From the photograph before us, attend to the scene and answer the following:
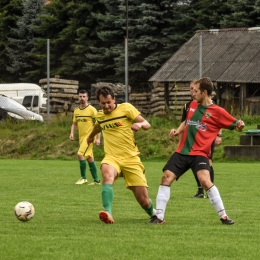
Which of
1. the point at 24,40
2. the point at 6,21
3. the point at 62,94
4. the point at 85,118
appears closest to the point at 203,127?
the point at 85,118

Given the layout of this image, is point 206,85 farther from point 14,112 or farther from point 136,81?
point 136,81

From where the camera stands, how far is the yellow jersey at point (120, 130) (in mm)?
11133

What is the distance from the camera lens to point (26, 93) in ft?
141

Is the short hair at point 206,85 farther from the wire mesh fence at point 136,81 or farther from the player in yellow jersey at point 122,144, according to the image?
the wire mesh fence at point 136,81

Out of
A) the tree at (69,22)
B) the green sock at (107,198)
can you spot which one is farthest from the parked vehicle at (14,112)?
the green sock at (107,198)

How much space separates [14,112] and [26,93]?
29.0 feet

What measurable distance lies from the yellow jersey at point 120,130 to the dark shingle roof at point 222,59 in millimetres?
21389

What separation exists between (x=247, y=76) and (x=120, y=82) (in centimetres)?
604

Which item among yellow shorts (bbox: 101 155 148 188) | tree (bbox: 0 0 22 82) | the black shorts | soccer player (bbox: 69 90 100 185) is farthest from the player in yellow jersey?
tree (bbox: 0 0 22 82)

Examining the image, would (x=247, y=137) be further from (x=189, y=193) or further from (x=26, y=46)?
(x=26, y=46)

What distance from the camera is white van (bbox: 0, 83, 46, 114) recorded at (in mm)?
41438

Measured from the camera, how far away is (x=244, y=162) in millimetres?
26562

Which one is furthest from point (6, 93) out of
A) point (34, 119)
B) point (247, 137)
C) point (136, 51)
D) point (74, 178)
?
point (74, 178)

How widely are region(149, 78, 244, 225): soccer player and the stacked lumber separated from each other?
21236 mm
